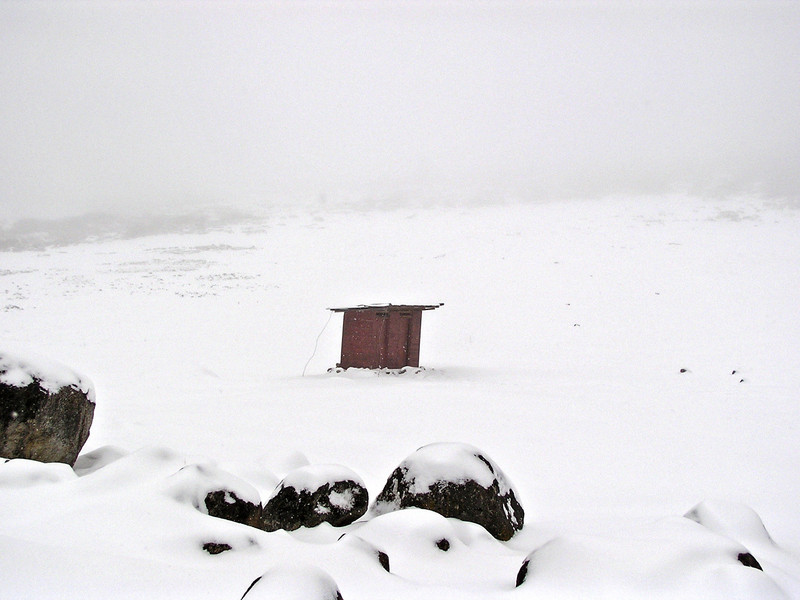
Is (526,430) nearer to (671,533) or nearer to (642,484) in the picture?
(642,484)

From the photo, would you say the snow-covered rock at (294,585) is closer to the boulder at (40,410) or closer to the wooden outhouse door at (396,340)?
the boulder at (40,410)

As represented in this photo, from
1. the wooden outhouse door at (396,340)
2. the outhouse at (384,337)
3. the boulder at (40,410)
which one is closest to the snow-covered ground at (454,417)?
the boulder at (40,410)

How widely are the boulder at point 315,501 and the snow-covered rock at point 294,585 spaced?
140cm

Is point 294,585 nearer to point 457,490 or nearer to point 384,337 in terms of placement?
point 457,490

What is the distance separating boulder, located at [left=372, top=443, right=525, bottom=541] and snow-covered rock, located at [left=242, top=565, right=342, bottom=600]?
164cm

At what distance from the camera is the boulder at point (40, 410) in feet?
11.7

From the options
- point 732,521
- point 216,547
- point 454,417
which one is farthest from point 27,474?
point 454,417

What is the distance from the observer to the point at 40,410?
145 inches

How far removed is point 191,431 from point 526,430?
4.26m

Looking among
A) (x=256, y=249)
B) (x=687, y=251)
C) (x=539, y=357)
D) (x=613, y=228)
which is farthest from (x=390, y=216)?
(x=539, y=357)

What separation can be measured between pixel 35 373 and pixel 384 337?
400 inches

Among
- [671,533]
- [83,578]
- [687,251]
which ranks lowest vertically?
[671,533]

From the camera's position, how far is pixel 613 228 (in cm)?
3659

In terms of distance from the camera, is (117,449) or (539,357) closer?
(117,449)
